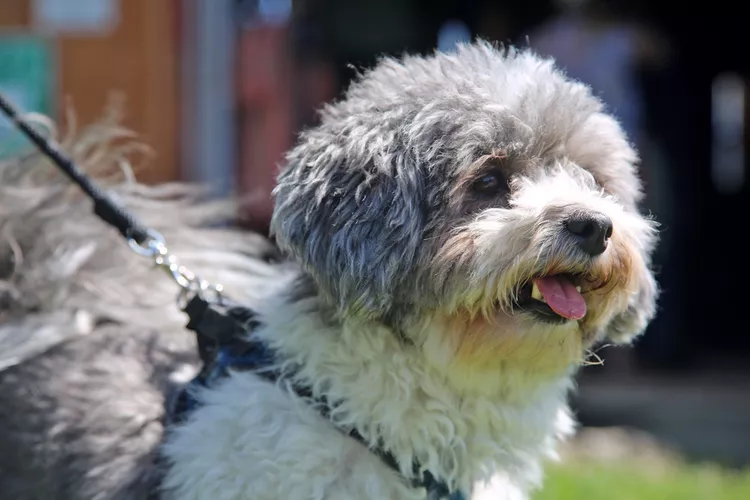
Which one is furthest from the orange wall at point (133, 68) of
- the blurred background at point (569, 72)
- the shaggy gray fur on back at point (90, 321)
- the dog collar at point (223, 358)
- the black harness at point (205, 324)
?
the dog collar at point (223, 358)

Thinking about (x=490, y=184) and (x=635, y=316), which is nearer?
(x=490, y=184)

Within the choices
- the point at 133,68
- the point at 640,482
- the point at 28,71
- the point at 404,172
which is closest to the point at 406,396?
the point at 404,172

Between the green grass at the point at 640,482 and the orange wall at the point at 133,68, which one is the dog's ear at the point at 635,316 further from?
the orange wall at the point at 133,68

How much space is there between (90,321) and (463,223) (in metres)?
1.09

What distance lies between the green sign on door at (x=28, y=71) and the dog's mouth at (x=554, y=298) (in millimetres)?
3672

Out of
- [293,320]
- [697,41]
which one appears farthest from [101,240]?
[697,41]

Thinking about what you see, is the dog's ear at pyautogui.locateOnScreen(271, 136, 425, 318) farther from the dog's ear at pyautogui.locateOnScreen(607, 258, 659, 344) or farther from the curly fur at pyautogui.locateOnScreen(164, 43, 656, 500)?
the dog's ear at pyautogui.locateOnScreen(607, 258, 659, 344)

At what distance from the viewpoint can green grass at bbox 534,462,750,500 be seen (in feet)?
13.4

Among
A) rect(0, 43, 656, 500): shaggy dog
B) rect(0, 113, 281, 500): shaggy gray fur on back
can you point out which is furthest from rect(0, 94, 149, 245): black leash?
rect(0, 43, 656, 500): shaggy dog

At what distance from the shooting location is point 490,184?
7.38 ft

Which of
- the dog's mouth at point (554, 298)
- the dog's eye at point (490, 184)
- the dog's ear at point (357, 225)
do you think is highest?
the dog's eye at point (490, 184)

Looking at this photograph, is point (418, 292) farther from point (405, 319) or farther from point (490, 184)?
point (490, 184)

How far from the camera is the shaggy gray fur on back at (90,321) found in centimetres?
228

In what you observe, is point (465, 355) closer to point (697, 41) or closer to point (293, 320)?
point (293, 320)
